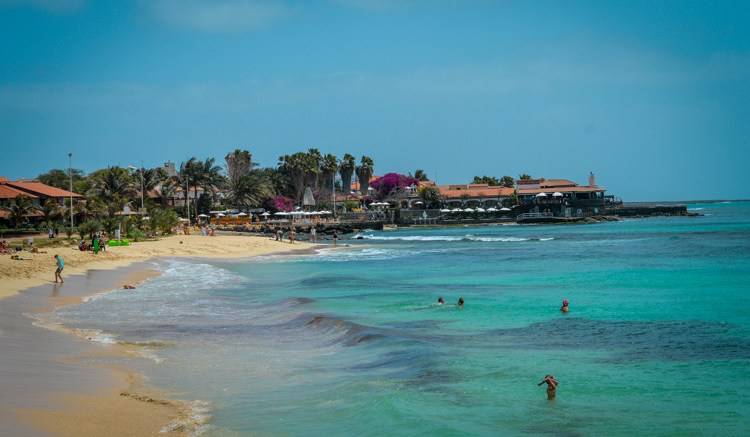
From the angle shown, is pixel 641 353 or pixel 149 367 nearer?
pixel 149 367

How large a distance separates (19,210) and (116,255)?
53.0 ft

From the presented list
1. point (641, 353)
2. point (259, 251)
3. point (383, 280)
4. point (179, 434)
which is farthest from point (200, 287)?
point (259, 251)

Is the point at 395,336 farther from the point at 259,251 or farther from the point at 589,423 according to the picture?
the point at 259,251

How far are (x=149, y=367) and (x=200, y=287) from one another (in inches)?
633

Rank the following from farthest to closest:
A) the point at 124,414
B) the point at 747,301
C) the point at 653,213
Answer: the point at 653,213
the point at 747,301
the point at 124,414

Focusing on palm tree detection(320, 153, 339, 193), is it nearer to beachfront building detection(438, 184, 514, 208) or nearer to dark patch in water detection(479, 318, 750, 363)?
beachfront building detection(438, 184, 514, 208)

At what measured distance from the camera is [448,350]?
16.5 meters

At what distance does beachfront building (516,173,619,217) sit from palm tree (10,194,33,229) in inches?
2943

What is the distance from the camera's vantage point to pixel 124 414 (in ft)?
34.4

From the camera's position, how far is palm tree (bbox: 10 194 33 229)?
5253cm

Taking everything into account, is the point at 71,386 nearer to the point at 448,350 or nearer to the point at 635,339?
the point at 448,350

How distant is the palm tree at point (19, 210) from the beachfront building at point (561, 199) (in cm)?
7474

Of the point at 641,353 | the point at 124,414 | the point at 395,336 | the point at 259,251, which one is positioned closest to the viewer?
the point at 124,414

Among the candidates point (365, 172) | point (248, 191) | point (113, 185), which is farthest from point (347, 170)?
point (113, 185)
